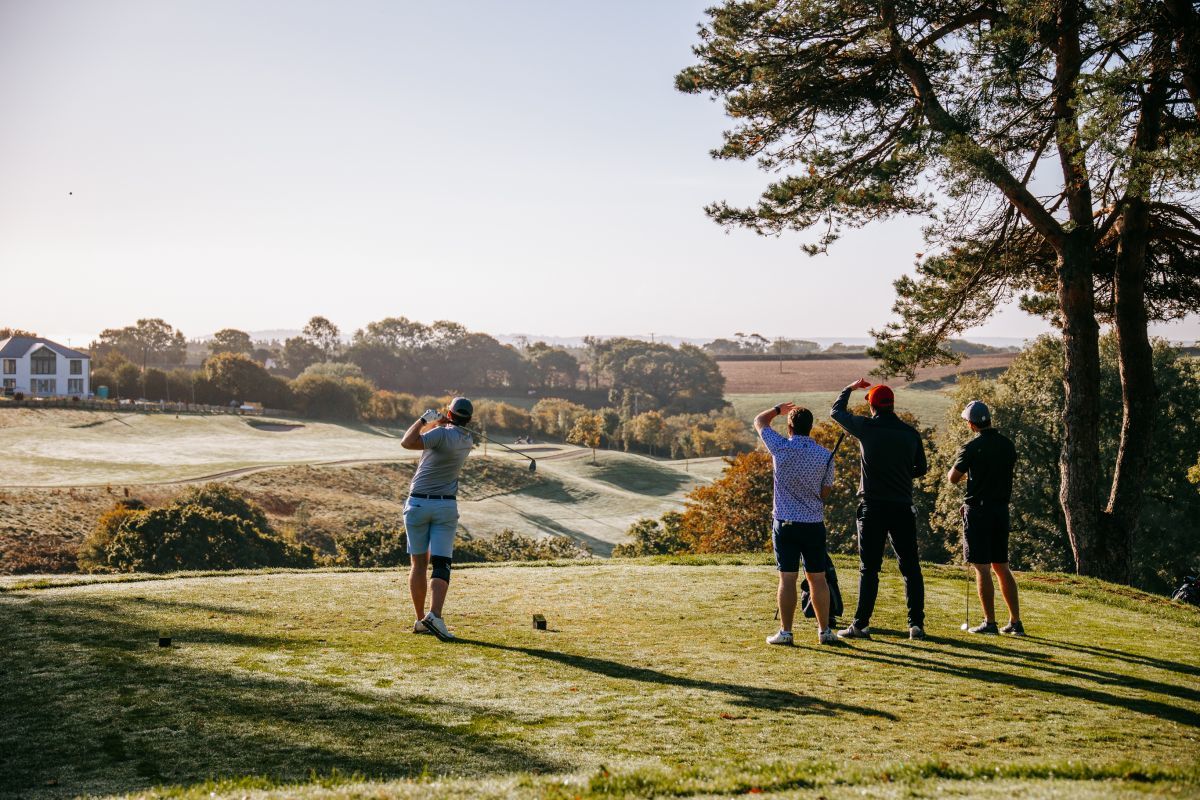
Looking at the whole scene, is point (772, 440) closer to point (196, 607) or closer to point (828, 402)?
point (196, 607)

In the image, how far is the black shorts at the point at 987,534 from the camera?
31.8ft

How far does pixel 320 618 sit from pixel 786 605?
501 cm

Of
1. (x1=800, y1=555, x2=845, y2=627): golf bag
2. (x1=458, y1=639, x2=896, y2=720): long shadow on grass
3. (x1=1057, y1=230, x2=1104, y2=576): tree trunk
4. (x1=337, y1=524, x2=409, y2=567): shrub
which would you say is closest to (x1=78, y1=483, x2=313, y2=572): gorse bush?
(x1=337, y1=524, x2=409, y2=567): shrub

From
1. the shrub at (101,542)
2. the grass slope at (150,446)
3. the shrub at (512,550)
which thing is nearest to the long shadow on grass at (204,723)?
the shrub at (512,550)

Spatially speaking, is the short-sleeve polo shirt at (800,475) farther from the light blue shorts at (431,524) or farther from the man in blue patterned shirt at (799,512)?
the light blue shorts at (431,524)

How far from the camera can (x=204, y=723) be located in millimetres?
6070

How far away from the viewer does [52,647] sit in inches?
321

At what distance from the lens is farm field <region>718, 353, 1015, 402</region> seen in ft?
419

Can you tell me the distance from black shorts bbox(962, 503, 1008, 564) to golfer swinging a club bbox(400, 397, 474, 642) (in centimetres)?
538

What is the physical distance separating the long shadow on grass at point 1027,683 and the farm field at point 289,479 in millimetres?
40030

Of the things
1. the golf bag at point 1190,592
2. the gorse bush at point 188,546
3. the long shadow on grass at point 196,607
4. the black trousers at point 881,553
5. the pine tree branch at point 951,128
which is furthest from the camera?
the gorse bush at point 188,546

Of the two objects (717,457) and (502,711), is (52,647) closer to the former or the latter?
(502,711)

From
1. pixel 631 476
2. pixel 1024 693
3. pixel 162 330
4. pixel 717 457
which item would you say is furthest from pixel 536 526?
pixel 162 330

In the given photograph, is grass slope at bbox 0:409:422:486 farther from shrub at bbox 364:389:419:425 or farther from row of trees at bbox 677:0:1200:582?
row of trees at bbox 677:0:1200:582
